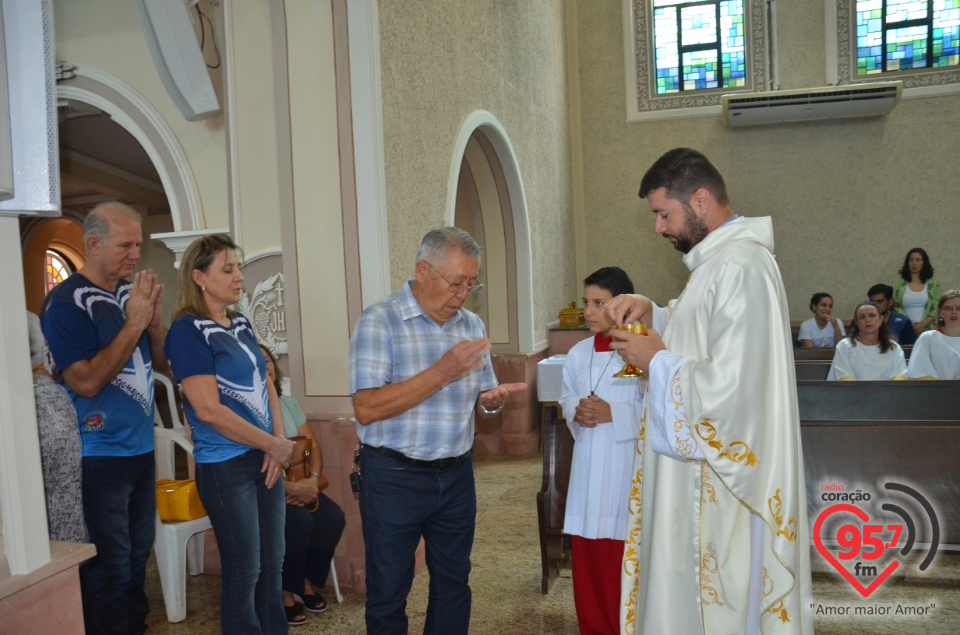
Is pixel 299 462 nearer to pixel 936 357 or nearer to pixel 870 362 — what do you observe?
pixel 870 362

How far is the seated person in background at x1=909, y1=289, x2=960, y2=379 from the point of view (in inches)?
213

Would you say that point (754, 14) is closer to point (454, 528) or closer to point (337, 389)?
point (337, 389)

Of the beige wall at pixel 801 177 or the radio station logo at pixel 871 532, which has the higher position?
the beige wall at pixel 801 177


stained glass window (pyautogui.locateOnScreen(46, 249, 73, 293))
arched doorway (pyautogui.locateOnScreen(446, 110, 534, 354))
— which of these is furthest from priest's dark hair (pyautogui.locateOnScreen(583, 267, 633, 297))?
stained glass window (pyautogui.locateOnScreen(46, 249, 73, 293))

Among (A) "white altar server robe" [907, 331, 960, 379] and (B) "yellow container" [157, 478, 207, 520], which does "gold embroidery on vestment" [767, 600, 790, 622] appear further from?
(A) "white altar server robe" [907, 331, 960, 379]

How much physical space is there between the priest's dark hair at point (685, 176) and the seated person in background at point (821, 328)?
6878 mm

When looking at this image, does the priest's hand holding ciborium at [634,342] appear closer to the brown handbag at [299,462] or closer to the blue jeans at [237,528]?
the blue jeans at [237,528]

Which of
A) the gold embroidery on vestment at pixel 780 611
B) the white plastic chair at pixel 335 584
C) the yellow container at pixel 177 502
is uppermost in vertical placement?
the gold embroidery on vestment at pixel 780 611

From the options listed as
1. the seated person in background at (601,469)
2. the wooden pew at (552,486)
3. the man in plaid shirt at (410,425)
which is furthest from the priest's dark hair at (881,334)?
the man in plaid shirt at (410,425)

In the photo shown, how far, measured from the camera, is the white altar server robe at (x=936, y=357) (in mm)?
5406

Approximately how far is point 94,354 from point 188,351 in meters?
0.46

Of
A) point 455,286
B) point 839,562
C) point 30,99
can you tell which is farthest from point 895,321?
point 30,99

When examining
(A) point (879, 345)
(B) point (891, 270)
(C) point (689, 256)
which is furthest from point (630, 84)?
(C) point (689, 256)

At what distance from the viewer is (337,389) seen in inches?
159
